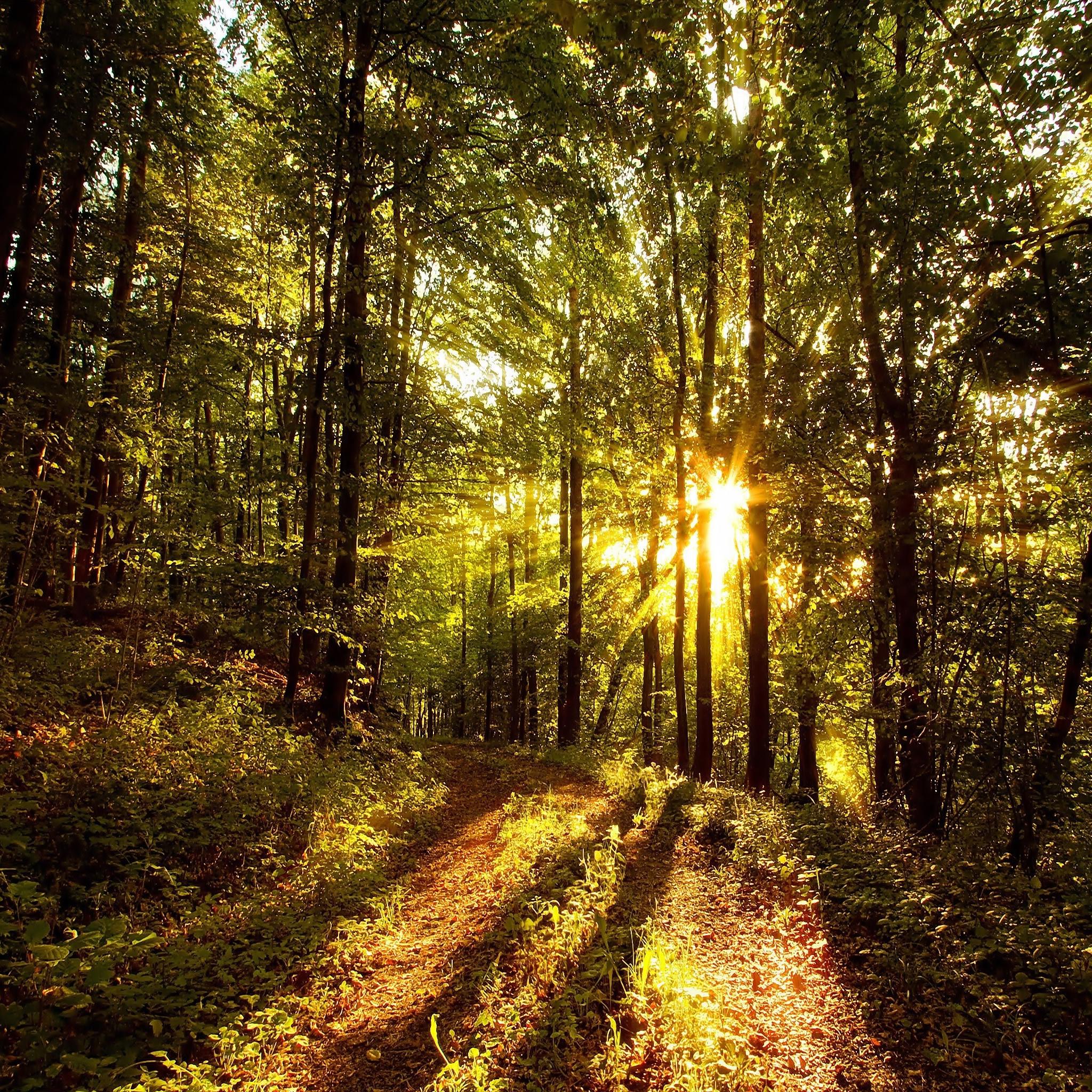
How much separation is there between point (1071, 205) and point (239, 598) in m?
10.5

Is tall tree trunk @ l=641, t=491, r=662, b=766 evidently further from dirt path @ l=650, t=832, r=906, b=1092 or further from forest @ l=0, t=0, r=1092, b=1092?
dirt path @ l=650, t=832, r=906, b=1092

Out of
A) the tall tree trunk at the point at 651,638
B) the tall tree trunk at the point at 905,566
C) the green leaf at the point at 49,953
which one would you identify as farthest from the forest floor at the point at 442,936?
the tall tree trunk at the point at 651,638

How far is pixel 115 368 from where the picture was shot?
929 cm

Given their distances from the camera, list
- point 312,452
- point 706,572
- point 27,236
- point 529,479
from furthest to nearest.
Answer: point 529,479, point 706,572, point 312,452, point 27,236

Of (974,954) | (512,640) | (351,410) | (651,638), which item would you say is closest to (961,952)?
(974,954)

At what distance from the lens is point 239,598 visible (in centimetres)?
802

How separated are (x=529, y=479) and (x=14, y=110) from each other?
362 inches

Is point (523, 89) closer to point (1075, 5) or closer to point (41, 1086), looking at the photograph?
point (1075, 5)

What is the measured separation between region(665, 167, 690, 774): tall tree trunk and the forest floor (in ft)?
16.2

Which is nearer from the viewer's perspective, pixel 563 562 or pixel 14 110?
pixel 14 110

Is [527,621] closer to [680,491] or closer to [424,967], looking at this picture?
[680,491]

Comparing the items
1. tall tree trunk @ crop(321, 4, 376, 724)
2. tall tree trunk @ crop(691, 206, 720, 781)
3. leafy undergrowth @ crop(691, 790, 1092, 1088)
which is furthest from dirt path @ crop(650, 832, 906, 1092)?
tall tree trunk @ crop(321, 4, 376, 724)

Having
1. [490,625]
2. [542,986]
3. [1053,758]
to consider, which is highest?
[490,625]

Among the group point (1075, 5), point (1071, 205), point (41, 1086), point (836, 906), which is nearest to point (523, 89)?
point (1075, 5)
